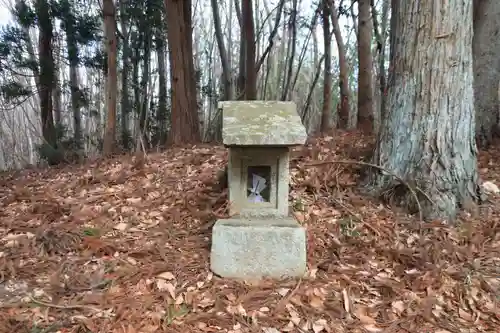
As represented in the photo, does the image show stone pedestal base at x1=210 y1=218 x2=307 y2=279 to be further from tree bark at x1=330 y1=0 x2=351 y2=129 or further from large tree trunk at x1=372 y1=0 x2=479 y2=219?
tree bark at x1=330 y1=0 x2=351 y2=129

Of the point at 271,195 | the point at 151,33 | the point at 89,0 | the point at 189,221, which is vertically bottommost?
the point at 189,221

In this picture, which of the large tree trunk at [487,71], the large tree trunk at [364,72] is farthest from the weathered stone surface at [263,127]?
the large tree trunk at [364,72]

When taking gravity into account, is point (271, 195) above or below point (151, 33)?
below

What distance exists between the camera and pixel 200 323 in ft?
8.24

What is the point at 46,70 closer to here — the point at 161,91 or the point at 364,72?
the point at 161,91

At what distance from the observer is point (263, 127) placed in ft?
8.80

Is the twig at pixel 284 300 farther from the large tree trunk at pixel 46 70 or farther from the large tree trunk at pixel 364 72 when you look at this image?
the large tree trunk at pixel 46 70

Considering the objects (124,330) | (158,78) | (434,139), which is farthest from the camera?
(158,78)

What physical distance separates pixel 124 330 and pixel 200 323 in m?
0.46

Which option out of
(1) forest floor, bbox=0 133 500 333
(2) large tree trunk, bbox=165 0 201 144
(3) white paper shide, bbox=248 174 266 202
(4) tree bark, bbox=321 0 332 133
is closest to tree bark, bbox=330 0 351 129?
(4) tree bark, bbox=321 0 332 133

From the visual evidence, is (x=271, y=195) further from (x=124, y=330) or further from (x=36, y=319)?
(x=36, y=319)

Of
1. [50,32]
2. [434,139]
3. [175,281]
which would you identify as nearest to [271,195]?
[175,281]

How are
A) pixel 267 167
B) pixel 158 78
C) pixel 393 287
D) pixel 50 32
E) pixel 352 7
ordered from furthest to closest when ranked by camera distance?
pixel 158 78 → pixel 352 7 → pixel 50 32 → pixel 267 167 → pixel 393 287

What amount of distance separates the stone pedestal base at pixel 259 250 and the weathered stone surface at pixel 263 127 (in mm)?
652
